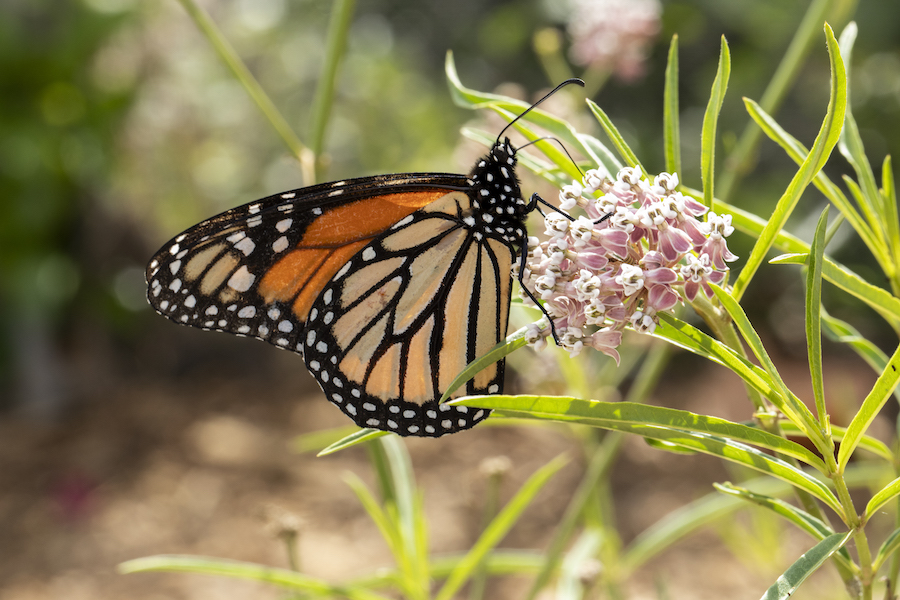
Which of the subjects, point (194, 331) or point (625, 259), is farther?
point (194, 331)

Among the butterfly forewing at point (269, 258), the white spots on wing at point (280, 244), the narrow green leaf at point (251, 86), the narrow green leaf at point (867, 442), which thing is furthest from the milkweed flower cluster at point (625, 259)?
the narrow green leaf at point (251, 86)

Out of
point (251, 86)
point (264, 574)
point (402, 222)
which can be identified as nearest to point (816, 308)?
point (402, 222)

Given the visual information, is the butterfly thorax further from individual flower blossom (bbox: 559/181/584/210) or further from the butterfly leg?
individual flower blossom (bbox: 559/181/584/210)

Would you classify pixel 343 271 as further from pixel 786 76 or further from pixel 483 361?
pixel 786 76

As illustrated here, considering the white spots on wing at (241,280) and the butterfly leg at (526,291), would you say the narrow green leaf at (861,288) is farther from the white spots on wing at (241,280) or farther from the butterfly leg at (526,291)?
the white spots on wing at (241,280)

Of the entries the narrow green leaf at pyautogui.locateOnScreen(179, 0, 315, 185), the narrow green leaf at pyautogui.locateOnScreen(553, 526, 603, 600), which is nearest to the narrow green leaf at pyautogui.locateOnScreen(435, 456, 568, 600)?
the narrow green leaf at pyautogui.locateOnScreen(553, 526, 603, 600)

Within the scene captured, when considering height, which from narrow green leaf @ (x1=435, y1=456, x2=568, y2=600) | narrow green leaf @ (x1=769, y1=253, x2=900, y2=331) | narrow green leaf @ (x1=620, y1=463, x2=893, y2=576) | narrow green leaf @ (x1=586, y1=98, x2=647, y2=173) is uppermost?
narrow green leaf @ (x1=586, y1=98, x2=647, y2=173)

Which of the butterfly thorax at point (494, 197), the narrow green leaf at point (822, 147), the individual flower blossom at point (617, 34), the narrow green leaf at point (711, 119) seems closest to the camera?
the narrow green leaf at point (822, 147)
